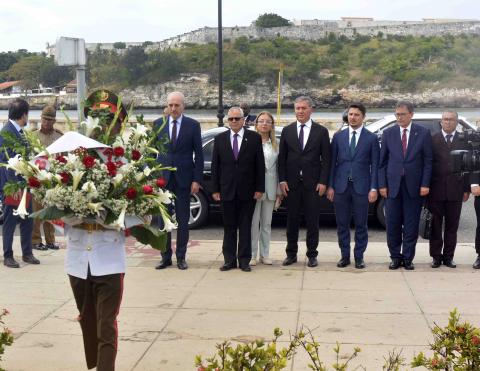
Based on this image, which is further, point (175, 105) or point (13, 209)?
point (13, 209)

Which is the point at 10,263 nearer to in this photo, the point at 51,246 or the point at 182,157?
the point at 51,246

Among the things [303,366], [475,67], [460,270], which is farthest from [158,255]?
[475,67]

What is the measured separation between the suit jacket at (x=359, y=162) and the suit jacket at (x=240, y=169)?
0.92 metres

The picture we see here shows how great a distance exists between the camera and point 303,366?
554 cm

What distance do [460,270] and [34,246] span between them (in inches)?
222

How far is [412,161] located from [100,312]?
4.94m

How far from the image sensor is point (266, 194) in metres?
9.25

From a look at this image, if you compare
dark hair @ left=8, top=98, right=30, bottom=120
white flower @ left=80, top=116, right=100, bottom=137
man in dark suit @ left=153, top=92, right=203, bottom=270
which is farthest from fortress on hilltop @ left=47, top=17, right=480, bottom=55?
white flower @ left=80, top=116, right=100, bottom=137

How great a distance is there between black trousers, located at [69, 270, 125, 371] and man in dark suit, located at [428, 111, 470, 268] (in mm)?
4964

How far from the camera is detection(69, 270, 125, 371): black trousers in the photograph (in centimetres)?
496

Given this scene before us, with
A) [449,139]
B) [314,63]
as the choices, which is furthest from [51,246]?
[314,63]

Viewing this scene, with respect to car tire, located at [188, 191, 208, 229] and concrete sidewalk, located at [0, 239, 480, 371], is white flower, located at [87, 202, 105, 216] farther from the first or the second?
car tire, located at [188, 191, 208, 229]

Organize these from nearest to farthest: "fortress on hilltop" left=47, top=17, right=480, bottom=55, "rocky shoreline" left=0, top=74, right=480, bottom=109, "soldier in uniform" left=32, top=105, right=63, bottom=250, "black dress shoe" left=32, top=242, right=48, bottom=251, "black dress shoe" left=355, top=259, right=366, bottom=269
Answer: "black dress shoe" left=355, top=259, right=366, bottom=269
"soldier in uniform" left=32, top=105, right=63, bottom=250
"black dress shoe" left=32, top=242, right=48, bottom=251
"rocky shoreline" left=0, top=74, right=480, bottom=109
"fortress on hilltop" left=47, top=17, right=480, bottom=55

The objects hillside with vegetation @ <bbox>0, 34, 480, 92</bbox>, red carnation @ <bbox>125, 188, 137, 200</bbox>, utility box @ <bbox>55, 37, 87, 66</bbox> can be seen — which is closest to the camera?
red carnation @ <bbox>125, 188, 137, 200</bbox>
